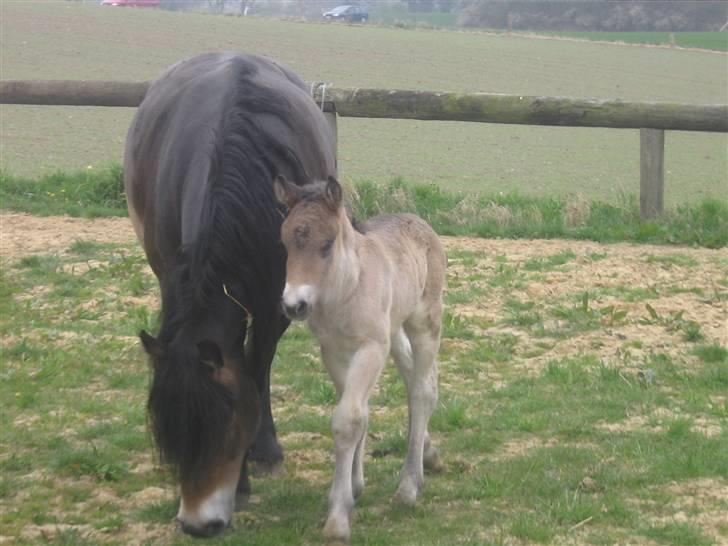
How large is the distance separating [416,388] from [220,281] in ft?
3.78

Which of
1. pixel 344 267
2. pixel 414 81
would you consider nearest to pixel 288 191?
pixel 344 267

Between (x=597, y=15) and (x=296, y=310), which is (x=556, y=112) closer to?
(x=296, y=310)

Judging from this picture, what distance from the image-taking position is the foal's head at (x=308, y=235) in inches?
153

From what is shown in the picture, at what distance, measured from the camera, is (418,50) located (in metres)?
31.2

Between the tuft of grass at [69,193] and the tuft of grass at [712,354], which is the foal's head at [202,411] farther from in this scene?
the tuft of grass at [69,193]

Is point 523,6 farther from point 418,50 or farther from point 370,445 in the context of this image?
point 370,445

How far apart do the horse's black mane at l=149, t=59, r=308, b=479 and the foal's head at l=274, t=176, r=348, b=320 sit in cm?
28

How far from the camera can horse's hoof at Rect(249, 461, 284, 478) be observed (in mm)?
5383

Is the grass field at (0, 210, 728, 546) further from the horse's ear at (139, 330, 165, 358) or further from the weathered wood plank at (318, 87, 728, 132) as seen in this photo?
the weathered wood plank at (318, 87, 728, 132)

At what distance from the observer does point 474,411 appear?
614cm

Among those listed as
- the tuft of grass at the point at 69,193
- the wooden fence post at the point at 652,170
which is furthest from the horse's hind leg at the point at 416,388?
the tuft of grass at the point at 69,193

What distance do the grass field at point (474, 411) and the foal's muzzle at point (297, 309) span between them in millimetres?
1074

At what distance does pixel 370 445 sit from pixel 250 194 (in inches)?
70.9

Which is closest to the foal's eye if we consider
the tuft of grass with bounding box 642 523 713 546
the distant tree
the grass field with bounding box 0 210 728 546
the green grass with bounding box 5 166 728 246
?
the grass field with bounding box 0 210 728 546
